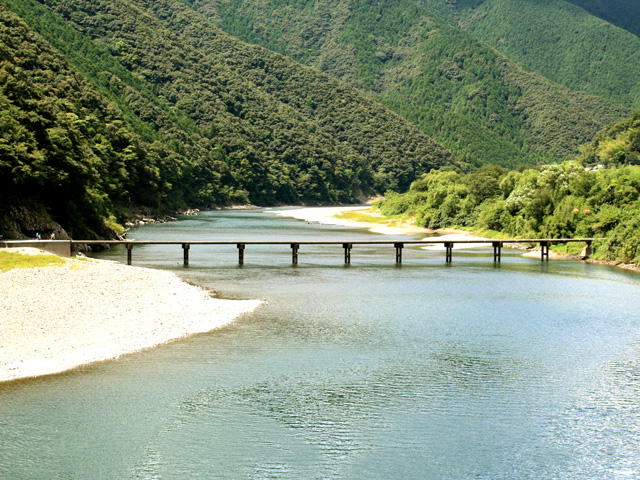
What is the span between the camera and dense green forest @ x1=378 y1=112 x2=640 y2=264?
215ft

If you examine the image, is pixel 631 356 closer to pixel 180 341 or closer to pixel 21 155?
pixel 180 341

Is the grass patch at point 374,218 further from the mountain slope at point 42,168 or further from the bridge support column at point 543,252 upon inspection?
the bridge support column at point 543,252

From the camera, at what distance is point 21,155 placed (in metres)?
55.6

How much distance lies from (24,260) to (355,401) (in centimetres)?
2715

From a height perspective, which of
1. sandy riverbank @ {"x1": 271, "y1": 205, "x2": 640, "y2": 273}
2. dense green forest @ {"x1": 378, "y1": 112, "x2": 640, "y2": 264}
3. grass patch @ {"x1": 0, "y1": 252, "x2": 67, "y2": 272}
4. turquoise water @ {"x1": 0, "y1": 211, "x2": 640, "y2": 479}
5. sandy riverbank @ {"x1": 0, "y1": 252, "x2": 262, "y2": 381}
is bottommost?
turquoise water @ {"x1": 0, "y1": 211, "x2": 640, "y2": 479}

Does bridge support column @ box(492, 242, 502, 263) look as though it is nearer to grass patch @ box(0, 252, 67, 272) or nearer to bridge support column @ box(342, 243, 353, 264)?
bridge support column @ box(342, 243, 353, 264)

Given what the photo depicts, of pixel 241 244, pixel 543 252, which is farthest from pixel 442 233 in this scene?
pixel 241 244

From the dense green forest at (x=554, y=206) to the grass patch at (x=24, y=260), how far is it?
44.9 meters

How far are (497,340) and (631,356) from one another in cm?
546

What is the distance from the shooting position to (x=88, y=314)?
3219 cm

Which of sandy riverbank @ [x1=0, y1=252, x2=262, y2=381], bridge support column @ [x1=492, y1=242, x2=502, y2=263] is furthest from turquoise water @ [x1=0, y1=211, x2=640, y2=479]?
bridge support column @ [x1=492, y1=242, x2=502, y2=263]

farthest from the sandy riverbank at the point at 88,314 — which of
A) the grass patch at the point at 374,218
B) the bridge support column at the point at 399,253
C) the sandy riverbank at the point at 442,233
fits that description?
the grass patch at the point at 374,218

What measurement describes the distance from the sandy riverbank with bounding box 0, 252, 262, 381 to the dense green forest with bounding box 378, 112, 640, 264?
39660mm

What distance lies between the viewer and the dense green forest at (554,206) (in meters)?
65.5
